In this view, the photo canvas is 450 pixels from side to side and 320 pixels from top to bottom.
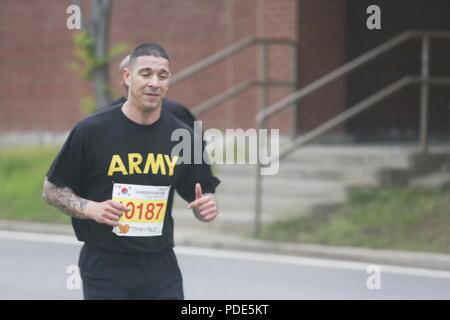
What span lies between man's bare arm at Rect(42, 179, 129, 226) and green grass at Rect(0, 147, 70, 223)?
9.03 metres

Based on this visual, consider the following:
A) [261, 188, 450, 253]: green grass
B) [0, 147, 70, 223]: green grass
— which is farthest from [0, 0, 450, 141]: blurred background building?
[261, 188, 450, 253]: green grass

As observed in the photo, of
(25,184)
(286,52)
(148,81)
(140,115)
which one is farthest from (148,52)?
(25,184)

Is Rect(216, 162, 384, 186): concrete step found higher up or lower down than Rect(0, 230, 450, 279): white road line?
higher up

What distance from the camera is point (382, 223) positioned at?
12.6 m

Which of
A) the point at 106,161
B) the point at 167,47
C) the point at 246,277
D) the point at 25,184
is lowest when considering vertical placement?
the point at 246,277

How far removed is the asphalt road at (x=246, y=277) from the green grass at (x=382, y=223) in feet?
2.08

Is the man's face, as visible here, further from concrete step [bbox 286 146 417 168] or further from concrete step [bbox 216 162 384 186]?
concrete step [bbox 286 146 417 168]

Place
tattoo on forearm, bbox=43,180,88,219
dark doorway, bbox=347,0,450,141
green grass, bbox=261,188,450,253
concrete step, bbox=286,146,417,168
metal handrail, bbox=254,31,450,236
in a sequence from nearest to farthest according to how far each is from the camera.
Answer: tattoo on forearm, bbox=43,180,88,219, green grass, bbox=261,188,450,253, metal handrail, bbox=254,31,450,236, concrete step, bbox=286,146,417,168, dark doorway, bbox=347,0,450,141

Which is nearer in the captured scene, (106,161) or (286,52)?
(106,161)

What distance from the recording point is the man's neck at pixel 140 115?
5.42 metres

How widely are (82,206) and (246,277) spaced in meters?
5.47

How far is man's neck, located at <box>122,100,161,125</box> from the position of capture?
542 cm

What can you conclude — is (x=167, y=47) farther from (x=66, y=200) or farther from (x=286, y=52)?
(x=66, y=200)

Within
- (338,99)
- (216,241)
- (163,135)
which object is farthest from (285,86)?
(163,135)
